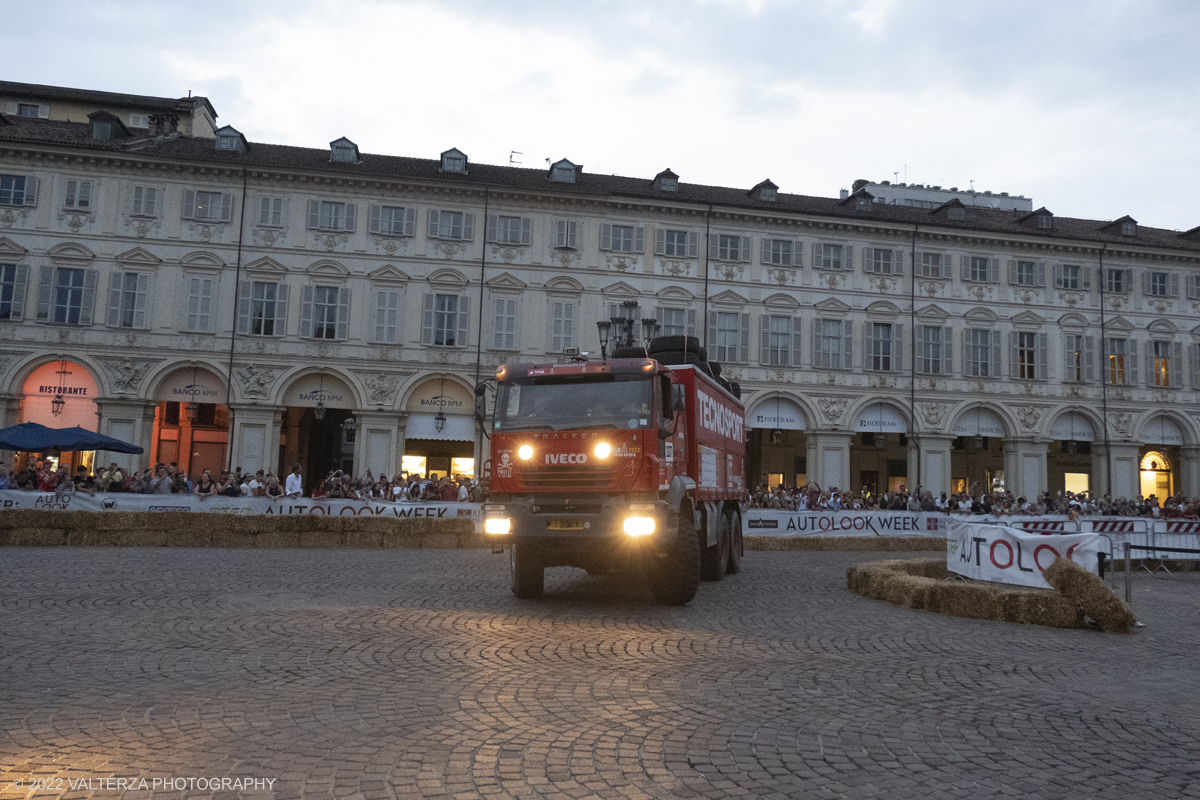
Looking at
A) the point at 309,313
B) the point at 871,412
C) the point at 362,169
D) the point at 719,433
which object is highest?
the point at 362,169

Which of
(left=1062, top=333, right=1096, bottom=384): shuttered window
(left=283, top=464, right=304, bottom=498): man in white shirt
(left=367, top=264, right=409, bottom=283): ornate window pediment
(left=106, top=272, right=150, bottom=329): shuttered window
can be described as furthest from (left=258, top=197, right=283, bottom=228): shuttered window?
(left=1062, top=333, right=1096, bottom=384): shuttered window

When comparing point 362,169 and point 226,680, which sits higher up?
point 362,169

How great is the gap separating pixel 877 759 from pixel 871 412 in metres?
34.6

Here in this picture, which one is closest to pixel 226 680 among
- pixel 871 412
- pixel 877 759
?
pixel 877 759

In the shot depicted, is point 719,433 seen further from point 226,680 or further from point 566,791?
point 566,791

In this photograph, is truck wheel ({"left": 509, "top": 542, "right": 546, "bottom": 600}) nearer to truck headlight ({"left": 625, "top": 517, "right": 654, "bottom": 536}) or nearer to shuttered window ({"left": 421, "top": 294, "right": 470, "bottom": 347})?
truck headlight ({"left": 625, "top": 517, "right": 654, "bottom": 536})

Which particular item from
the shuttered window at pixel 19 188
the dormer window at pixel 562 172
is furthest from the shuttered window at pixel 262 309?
the dormer window at pixel 562 172

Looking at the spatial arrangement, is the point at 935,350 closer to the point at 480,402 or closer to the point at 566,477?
the point at 566,477

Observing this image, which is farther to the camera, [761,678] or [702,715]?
[761,678]

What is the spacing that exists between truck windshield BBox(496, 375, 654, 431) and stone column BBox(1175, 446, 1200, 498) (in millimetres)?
37952

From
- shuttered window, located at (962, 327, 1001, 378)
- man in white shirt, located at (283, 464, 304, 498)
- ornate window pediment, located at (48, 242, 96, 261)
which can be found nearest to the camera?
man in white shirt, located at (283, 464, 304, 498)

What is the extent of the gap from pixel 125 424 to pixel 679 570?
28.2 meters

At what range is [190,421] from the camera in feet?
116

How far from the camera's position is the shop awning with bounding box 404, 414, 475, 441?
3503 cm
